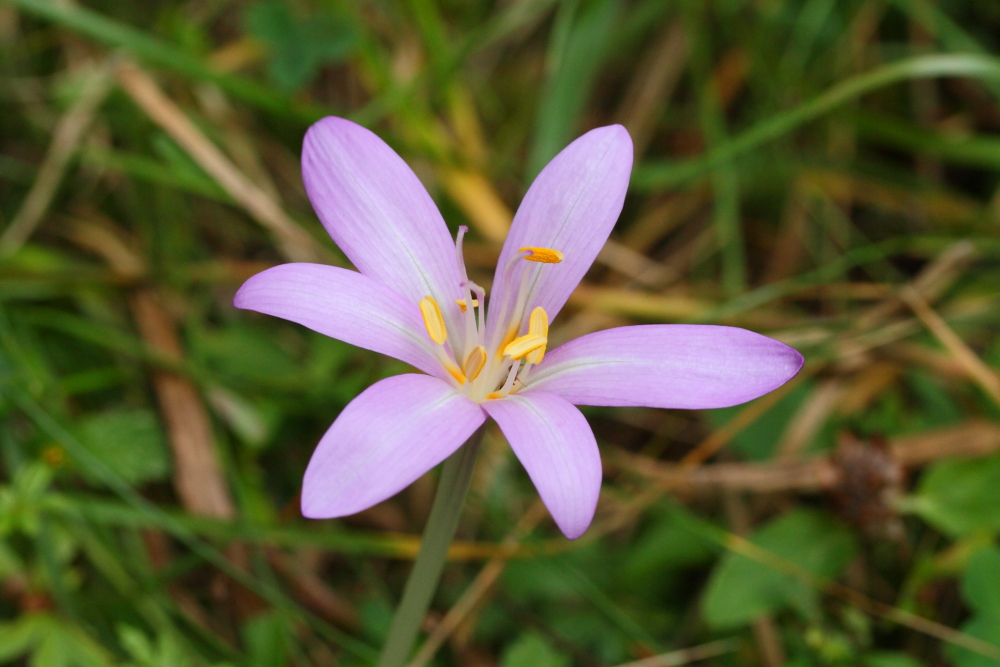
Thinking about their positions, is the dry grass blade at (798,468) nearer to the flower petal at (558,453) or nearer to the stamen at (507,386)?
the stamen at (507,386)

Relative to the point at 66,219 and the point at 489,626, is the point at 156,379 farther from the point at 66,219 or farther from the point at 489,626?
the point at 489,626

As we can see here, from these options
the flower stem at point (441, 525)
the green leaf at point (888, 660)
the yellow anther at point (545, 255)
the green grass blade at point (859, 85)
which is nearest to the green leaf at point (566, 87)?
the green grass blade at point (859, 85)

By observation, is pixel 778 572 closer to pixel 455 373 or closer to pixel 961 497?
pixel 961 497

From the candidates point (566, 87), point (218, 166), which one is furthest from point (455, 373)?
point (566, 87)

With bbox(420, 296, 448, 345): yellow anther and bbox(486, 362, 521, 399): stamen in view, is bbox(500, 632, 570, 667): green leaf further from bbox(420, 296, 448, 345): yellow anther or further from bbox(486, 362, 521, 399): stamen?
bbox(420, 296, 448, 345): yellow anther

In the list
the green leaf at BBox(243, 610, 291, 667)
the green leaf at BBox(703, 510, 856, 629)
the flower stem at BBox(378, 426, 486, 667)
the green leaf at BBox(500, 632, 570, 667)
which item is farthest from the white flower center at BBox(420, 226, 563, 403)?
the green leaf at BBox(703, 510, 856, 629)

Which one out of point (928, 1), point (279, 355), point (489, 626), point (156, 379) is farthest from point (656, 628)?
point (928, 1)

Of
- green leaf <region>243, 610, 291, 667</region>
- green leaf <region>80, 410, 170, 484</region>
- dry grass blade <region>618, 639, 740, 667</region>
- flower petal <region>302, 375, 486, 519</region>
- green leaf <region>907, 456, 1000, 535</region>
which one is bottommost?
dry grass blade <region>618, 639, 740, 667</region>
